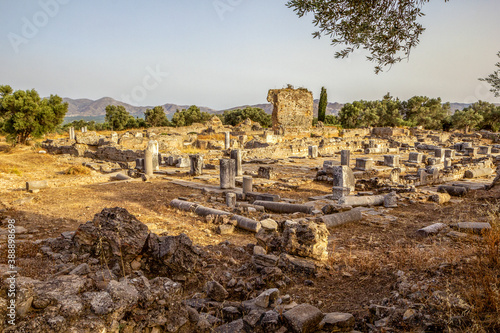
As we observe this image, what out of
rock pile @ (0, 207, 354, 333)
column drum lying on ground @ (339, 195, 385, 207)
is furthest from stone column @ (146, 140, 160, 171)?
rock pile @ (0, 207, 354, 333)

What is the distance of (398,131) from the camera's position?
3959 cm

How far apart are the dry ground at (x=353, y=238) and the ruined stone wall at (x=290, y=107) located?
28.4 metres

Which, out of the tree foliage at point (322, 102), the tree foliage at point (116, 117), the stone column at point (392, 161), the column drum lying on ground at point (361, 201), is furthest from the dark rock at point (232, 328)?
the tree foliage at point (322, 102)

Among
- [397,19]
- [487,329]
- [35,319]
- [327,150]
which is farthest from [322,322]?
[327,150]

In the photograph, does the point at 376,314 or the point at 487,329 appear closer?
the point at 487,329

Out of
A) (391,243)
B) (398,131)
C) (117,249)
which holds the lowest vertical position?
(391,243)

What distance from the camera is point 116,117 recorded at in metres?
50.7

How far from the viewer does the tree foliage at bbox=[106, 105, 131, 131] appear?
5056cm

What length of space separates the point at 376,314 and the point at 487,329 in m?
1.06

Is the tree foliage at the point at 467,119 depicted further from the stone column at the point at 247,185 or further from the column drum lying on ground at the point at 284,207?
the column drum lying on ground at the point at 284,207

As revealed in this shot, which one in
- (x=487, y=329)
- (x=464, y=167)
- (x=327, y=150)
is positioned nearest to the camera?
(x=487, y=329)

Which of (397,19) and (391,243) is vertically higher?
(397,19)

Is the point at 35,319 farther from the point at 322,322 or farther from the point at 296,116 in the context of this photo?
the point at 296,116

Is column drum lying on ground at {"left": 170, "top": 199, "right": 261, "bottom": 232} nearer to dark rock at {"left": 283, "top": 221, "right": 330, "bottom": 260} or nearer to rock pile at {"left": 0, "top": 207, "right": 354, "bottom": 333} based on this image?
rock pile at {"left": 0, "top": 207, "right": 354, "bottom": 333}
